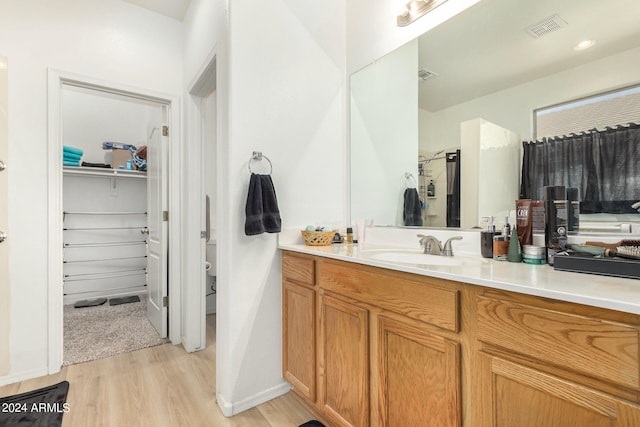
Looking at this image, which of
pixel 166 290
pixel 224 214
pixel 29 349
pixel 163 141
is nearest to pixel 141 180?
pixel 163 141

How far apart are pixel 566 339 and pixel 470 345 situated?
0.84ft

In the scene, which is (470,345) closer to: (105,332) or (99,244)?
(105,332)

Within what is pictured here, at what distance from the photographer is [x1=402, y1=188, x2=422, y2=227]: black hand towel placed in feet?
5.82

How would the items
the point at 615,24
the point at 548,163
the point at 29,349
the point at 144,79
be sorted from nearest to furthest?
the point at 615,24, the point at 548,163, the point at 29,349, the point at 144,79

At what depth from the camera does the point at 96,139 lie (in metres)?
3.84

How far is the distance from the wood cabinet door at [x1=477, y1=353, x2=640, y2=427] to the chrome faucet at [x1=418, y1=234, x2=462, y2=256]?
0.65 m

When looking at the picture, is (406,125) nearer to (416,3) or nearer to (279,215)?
(416,3)

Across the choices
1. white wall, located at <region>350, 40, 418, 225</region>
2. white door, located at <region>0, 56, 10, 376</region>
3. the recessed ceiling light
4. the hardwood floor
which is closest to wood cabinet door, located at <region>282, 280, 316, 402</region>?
the hardwood floor

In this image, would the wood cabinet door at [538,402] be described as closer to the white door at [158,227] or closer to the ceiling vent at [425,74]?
the ceiling vent at [425,74]

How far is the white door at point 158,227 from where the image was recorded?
2.60 meters

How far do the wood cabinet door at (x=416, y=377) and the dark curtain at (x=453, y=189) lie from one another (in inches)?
29.0

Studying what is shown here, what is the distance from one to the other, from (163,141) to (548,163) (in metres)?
2.69

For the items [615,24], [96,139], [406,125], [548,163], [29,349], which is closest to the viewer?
[615,24]

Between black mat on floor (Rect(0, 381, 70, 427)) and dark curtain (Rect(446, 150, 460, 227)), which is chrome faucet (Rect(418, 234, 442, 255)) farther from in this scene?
black mat on floor (Rect(0, 381, 70, 427))
